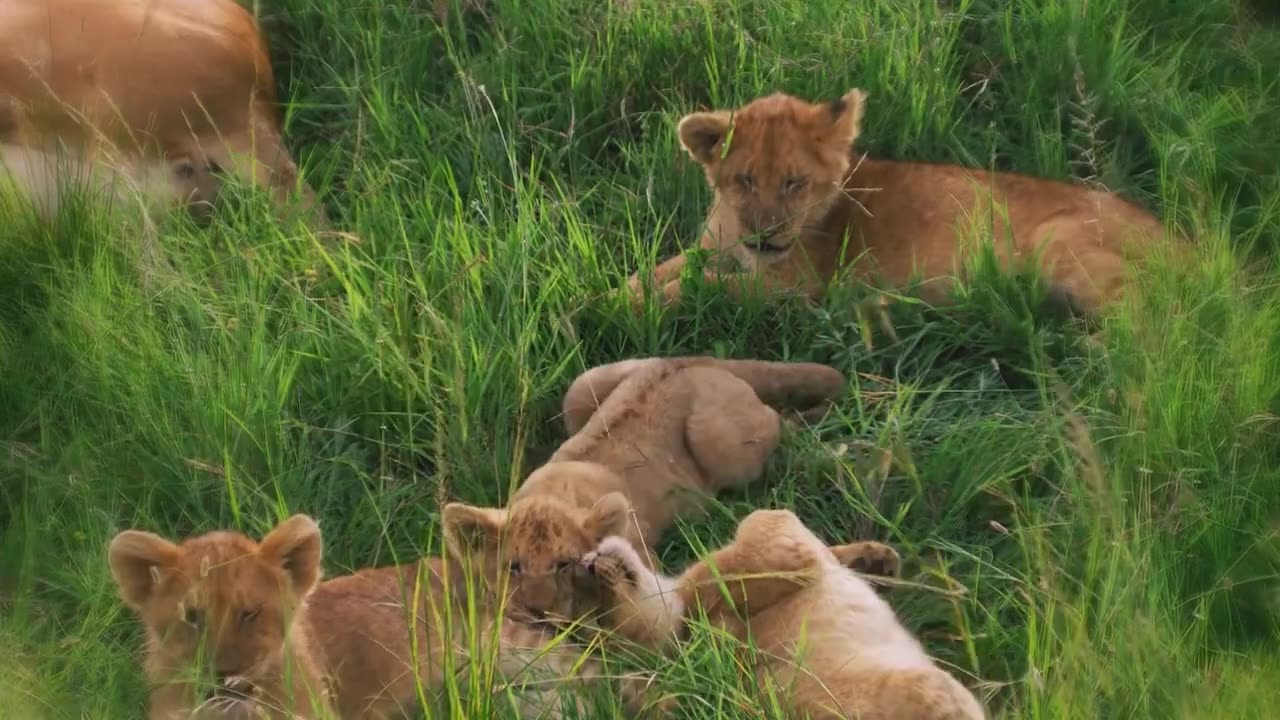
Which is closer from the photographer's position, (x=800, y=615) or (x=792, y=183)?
(x=800, y=615)

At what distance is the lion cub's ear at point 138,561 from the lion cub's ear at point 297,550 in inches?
7.2

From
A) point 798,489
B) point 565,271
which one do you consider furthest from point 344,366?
point 798,489

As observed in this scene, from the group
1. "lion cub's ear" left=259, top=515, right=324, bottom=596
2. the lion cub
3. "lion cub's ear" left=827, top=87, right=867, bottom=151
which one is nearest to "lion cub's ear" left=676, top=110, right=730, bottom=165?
"lion cub's ear" left=827, top=87, right=867, bottom=151

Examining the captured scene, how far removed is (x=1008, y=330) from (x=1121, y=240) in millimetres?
509

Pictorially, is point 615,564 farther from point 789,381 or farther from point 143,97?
point 143,97

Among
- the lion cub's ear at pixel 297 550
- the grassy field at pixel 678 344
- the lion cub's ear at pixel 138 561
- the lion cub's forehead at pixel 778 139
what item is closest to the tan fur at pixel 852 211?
the lion cub's forehead at pixel 778 139

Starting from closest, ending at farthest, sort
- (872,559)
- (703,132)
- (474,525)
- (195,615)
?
(195,615), (474,525), (872,559), (703,132)

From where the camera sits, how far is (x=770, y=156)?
5.07 m

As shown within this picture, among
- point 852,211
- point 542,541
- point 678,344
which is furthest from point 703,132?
point 542,541

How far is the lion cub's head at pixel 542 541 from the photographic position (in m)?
3.61

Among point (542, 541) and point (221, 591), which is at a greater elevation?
point (221, 591)

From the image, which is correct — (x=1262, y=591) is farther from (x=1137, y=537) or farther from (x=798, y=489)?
(x=798, y=489)

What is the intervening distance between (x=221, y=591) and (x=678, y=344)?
71.8 inches

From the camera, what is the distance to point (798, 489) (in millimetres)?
4156
